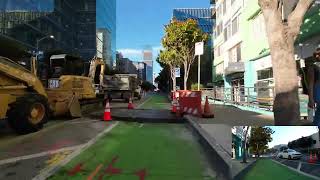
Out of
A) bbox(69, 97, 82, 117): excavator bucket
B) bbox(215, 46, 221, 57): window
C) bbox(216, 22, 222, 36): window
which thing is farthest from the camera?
bbox(215, 46, 221, 57): window

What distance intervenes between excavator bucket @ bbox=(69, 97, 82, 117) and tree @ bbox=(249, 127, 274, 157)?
636 inches

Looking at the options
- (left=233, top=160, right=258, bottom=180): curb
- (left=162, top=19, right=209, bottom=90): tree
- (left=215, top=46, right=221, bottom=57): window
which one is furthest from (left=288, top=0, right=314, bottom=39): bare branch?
(left=215, top=46, right=221, bottom=57): window

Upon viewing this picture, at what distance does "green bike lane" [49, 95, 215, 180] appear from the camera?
9.09 meters

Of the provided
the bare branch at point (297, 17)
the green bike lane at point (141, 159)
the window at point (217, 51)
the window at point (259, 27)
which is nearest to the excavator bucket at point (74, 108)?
the green bike lane at point (141, 159)

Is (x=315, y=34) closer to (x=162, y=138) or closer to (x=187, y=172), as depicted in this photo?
(x=162, y=138)

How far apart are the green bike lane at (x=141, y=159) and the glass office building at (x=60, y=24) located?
52.4 m

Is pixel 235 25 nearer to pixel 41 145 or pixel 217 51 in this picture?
pixel 217 51

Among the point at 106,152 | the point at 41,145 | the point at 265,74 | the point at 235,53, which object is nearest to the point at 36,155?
the point at 106,152

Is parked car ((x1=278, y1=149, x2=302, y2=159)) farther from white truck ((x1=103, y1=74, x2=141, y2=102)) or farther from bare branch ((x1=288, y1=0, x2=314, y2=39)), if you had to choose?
white truck ((x1=103, y1=74, x2=141, y2=102))

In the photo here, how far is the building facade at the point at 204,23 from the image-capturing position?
83875mm

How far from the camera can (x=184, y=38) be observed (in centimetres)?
5488

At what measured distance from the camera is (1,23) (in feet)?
234

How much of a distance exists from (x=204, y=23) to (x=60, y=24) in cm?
2924

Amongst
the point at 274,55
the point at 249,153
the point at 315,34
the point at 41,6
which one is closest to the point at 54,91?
the point at 315,34
